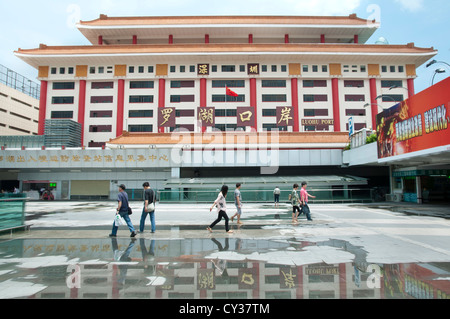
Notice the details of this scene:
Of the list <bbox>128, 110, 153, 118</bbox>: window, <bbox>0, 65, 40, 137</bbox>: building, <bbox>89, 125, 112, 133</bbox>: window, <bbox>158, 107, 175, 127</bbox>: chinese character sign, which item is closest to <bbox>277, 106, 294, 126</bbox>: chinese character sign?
<bbox>158, 107, 175, 127</bbox>: chinese character sign

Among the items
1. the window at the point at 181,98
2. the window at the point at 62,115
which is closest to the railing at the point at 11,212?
the window at the point at 181,98

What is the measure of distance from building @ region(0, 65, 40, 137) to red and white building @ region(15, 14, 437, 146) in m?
13.7

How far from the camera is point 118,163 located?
29406 millimetres

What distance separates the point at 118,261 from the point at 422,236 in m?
9.19

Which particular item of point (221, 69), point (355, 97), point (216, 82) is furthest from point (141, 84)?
point (355, 97)

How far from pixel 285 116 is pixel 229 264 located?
2568cm

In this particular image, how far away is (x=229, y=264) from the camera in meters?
6.12

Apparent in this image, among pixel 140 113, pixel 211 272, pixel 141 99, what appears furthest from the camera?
pixel 141 99

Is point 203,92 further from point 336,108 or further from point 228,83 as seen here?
point 336,108

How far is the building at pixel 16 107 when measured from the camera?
5013 centimetres

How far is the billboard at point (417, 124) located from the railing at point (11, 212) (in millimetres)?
19147

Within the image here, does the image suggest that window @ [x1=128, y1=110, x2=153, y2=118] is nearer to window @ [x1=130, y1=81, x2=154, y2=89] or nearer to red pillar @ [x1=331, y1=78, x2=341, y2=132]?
window @ [x1=130, y1=81, x2=154, y2=89]

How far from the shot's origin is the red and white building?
133ft
